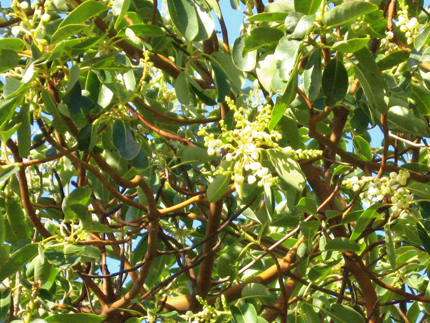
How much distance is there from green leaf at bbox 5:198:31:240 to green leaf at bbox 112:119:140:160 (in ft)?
1.61

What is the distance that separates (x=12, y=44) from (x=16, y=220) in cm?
72

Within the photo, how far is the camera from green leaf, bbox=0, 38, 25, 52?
131cm

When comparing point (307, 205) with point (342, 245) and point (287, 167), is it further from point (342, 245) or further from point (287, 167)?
point (287, 167)

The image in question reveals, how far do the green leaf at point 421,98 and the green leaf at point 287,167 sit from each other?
56 cm

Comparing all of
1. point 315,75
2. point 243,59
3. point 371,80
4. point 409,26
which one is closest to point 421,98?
point 409,26

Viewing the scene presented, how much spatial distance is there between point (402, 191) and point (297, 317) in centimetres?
72

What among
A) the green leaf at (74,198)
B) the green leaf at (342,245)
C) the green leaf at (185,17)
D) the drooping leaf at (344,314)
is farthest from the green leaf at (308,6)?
the drooping leaf at (344,314)

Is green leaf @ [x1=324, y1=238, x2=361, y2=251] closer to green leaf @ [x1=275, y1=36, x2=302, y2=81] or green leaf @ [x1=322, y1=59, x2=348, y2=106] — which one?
green leaf @ [x1=322, y1=59, x2=348, y2=106]

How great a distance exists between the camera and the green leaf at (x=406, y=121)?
159 centimetres

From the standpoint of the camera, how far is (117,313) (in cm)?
191

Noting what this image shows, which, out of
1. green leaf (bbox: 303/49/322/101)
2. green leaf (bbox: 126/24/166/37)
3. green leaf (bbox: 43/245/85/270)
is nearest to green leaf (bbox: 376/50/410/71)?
green leaf (bbox: 303/49/322/101)

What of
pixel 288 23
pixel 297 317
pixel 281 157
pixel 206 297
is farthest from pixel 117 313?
pixel 288 23

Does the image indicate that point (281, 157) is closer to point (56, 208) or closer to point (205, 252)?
point (205, 252)

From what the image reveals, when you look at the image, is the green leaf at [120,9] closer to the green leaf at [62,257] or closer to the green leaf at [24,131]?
the green leaf at [24,131]
